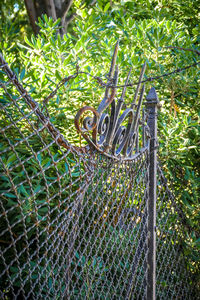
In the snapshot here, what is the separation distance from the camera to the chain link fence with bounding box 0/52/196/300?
1.22 metres

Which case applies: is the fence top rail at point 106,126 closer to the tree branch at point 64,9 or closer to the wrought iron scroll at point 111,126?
the wrought iron scroll at point 111,126

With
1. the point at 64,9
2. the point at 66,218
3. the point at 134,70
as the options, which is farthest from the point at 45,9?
the point at 66,218

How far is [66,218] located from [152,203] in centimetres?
98

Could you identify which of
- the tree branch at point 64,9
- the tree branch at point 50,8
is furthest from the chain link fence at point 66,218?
the tree branch at point 64,9

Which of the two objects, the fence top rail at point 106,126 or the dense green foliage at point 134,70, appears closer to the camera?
the fence top rail at point 106,126

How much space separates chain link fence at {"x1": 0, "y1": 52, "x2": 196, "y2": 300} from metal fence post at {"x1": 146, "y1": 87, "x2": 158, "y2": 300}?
0.14 feet

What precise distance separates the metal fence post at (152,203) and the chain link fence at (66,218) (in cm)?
4

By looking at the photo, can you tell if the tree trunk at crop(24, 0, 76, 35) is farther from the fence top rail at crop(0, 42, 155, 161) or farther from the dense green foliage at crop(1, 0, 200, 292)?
the fence top rail at crop(0, 42, 155, 161)

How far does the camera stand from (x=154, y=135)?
233 centimetres

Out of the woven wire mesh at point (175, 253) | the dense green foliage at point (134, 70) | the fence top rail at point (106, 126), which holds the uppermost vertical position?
the dense green foliage at point (134, 70)

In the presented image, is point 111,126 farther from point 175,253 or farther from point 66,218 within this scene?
point 175,253

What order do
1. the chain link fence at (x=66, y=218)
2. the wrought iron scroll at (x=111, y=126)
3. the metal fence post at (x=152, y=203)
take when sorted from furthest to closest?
the metal fence post at (x=152, y=203), the wrought iron scroll at (x=111, y=126), the chain link fence at (x=66, y=218)

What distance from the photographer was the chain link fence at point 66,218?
4.02 ft

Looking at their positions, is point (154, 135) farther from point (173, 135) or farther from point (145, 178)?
point (173, 135)
